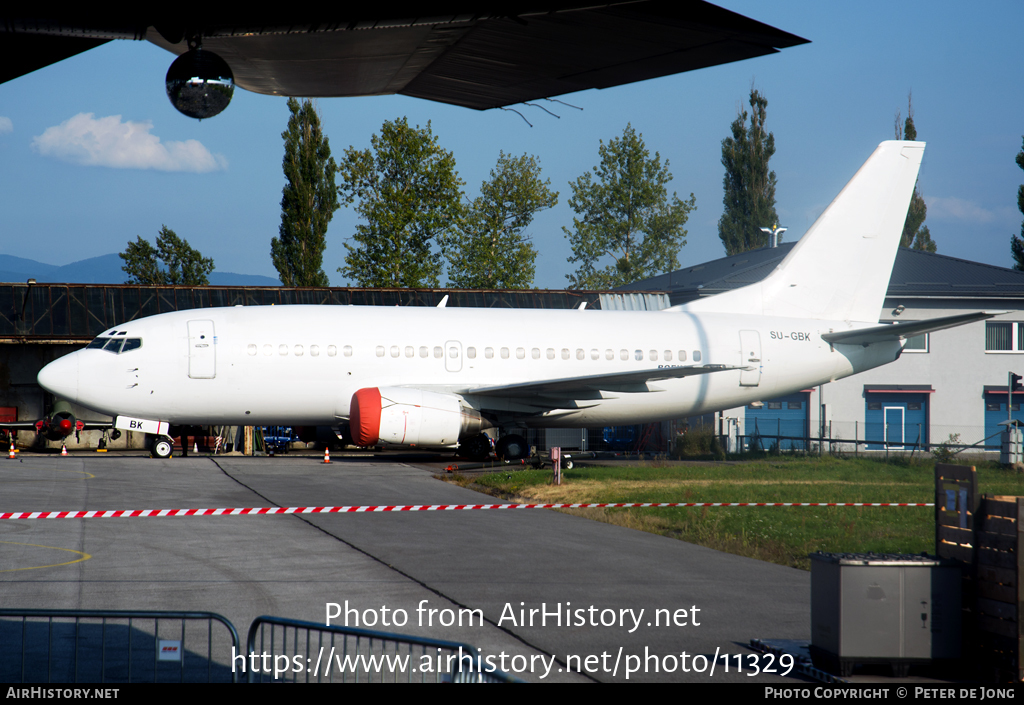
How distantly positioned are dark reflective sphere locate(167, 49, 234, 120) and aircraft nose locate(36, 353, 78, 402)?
67.2ft

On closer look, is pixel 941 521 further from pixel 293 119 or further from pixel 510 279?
pixel 510 279

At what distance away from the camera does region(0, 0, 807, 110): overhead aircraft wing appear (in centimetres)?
392

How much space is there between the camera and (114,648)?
278 inches

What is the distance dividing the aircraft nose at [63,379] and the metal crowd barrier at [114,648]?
15661 mm

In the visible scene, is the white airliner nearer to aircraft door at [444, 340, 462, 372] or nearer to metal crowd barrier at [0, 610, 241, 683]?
aircraft door at [444, 340, 462, 372]

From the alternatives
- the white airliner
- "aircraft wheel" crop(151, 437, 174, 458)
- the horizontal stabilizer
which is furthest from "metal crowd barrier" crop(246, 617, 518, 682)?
"aircraft wheel" crop(151, 437, 174, 458)

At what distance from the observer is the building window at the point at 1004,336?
39500 millimetres

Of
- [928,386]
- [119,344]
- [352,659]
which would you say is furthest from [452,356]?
[928,386]

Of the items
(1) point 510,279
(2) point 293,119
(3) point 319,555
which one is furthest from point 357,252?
(3) point 319,555

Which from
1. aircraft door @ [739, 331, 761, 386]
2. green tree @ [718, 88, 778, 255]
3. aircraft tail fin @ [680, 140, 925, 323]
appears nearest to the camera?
aircraft door @ [739, 331, 761, 386]

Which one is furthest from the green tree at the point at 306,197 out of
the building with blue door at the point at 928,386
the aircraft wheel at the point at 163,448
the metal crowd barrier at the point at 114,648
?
the metal crowd barrier at the point at 114,648

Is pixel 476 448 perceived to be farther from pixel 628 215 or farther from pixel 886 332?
pixel 628 215

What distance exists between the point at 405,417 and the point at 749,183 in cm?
6079

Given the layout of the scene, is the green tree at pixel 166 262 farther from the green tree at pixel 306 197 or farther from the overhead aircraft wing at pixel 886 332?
the overhead aircraft wing at pixel 886 332
